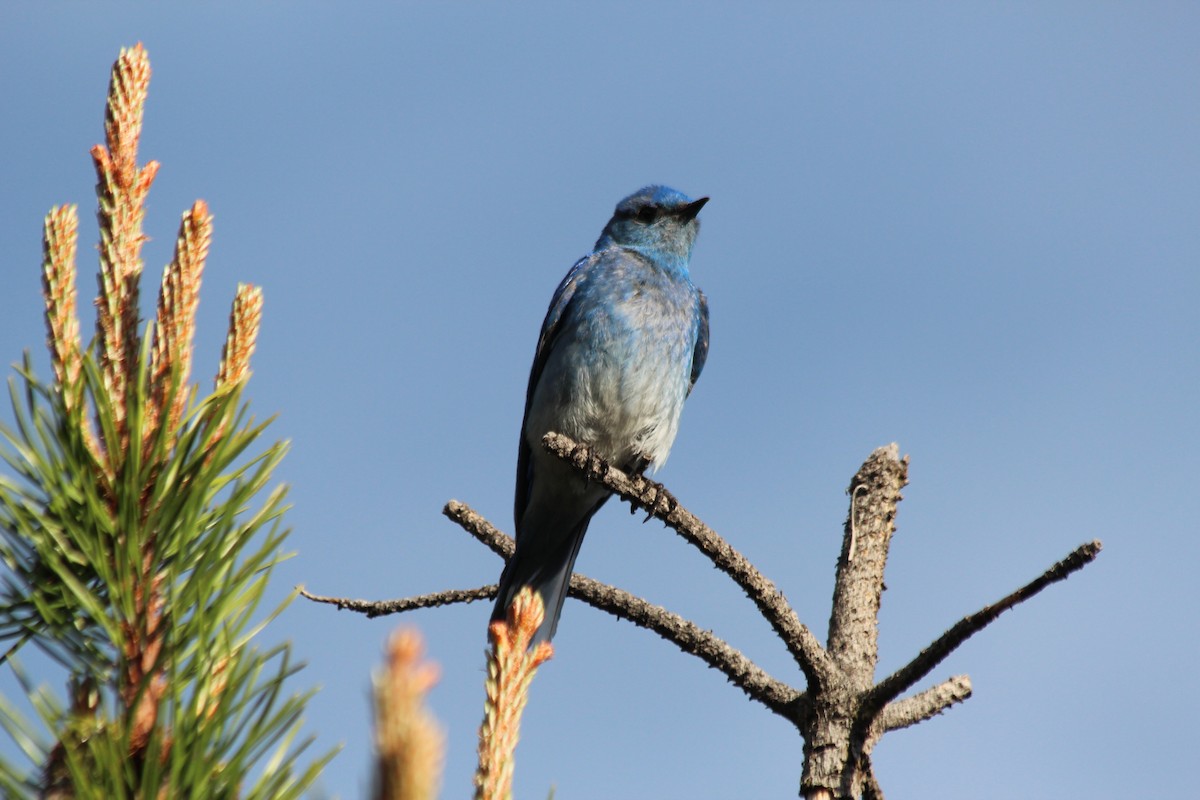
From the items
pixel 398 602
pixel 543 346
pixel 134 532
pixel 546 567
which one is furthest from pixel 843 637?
pixel 543 346

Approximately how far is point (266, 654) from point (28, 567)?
38cm

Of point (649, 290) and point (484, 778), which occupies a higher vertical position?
point (649, 290)

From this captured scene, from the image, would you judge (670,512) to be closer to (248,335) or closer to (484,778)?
(248,335)

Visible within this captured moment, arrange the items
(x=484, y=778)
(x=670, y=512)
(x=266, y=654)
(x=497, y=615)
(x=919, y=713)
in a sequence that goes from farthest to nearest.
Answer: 1. (x=497, y=615)
2. (x=670, y=512)
3. (x=919, y=713)
4. (x=266, y=654)
5. (x=484, y=778)

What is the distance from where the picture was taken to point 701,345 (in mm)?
7859

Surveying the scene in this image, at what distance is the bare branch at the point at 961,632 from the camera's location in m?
2.72

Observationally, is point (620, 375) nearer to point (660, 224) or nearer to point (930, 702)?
point (660, 224)

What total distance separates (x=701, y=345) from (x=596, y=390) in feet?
4.21

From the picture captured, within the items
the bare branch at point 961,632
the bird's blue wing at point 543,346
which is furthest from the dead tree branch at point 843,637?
the bird's blue wing at point 543,346

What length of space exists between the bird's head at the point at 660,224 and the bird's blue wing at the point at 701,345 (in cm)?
46

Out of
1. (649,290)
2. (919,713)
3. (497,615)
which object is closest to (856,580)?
(919,713)

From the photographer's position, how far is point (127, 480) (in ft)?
4.71

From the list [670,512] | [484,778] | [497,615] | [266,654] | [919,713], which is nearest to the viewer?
[484,778]

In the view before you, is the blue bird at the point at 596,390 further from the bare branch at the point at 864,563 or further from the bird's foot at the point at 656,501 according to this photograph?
the bare branch at the point at 864,563
